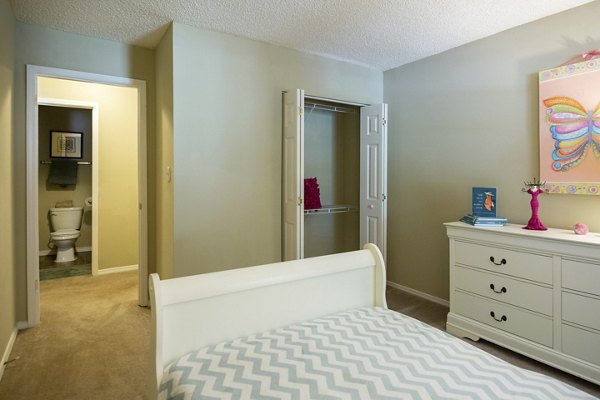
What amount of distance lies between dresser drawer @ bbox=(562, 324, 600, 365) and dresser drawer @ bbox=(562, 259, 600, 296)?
0.25 meters

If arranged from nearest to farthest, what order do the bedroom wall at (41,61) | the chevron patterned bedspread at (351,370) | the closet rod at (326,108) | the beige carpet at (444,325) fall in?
the chevron patterned bedspread at (351,370) → the beige carpet at (444,325) → the bedroom wall at (41,61) → the closet rod at (326,108)

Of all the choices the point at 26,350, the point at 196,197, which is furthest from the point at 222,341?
the point at 26,350

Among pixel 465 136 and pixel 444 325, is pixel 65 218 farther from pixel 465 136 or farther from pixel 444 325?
pixel 465 136

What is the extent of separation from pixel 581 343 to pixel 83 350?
3212 millimetres

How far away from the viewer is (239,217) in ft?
9.69

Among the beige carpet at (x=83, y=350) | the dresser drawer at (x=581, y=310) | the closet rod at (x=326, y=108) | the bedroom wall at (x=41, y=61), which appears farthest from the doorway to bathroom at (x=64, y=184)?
→ the dresser drawer at (x=581, y=310)

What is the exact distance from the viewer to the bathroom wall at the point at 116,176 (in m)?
4.31

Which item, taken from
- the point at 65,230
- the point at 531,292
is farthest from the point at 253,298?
the point at 65,230

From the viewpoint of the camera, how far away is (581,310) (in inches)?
79.1

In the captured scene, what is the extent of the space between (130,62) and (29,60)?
72 centimetres

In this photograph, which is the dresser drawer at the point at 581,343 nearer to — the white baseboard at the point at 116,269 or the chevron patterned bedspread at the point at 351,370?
the chevron patterned bedspread at the point at 351,370

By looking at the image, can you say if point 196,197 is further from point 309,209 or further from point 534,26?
point 534,26

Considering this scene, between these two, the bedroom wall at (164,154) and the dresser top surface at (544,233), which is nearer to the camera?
the dresser top surface at (544,233)

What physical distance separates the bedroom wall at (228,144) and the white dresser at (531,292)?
1.59m
